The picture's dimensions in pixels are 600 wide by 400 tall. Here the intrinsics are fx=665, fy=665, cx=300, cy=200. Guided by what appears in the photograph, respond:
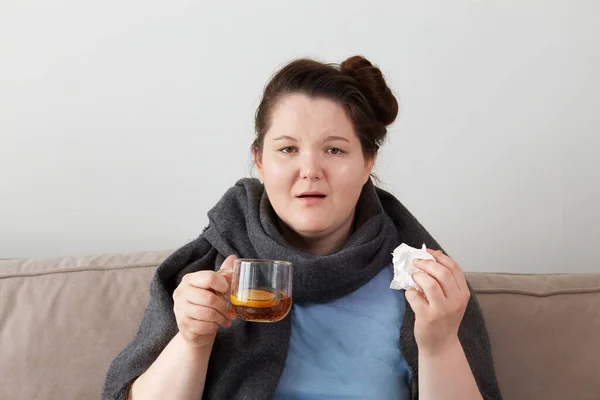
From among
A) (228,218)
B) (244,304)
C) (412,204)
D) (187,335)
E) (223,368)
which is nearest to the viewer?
(244,304)

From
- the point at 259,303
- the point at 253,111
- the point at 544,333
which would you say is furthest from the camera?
the point at 253,111

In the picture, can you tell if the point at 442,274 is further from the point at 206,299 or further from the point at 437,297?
the point at 206,299

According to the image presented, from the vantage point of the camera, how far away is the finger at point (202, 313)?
1.07 metres

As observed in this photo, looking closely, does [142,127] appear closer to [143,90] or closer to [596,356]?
[143,90]

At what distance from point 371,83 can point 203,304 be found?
63 cm

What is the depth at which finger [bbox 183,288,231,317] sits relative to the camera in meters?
1.07

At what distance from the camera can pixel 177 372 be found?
118cm

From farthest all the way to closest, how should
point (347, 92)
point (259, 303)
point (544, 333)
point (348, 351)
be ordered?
point (544, 333) → point (347, 92) → point (348, 351) → point (259, 303)

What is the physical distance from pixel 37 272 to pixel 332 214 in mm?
696

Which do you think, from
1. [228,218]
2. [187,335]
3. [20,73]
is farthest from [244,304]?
[20,73]

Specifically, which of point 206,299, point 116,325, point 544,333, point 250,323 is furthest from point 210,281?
point 544,333

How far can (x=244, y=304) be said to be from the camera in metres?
1.02

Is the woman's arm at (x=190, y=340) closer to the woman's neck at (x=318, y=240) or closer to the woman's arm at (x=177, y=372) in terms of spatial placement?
the woman's arm at (x=177, y=372)

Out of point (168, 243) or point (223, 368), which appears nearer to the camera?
point (223, 368)
